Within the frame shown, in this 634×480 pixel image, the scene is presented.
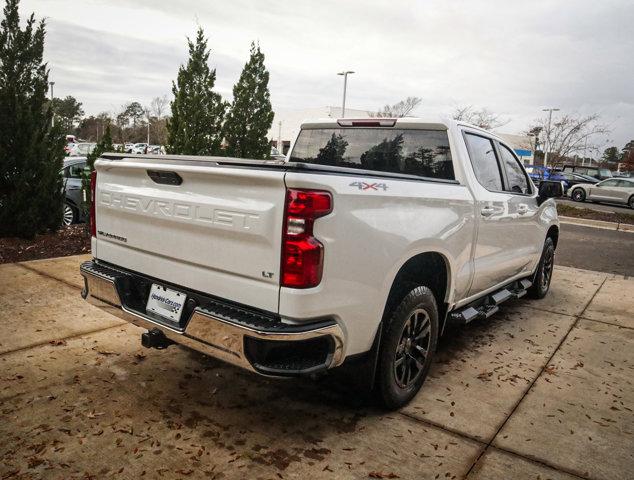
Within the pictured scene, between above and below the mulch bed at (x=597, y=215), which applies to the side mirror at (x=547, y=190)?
above

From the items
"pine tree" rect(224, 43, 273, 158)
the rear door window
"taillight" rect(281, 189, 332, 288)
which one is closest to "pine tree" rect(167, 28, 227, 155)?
"pine tree" rect(224, 43, 273, 158)

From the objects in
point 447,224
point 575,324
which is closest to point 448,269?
point 447,224

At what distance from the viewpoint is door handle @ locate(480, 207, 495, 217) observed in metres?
3.98

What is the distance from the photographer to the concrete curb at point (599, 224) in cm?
1436

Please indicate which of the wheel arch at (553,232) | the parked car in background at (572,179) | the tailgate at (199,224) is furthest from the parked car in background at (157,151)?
the parked car in background at (572,179)

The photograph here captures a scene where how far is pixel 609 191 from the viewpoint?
25.3 meters

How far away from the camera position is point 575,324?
534cm

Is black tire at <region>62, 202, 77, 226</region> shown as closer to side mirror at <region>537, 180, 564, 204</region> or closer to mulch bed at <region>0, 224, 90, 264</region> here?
mulch bed at <region>0, 224, 90, 264</region>

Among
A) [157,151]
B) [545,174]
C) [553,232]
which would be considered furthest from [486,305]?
[545,174]

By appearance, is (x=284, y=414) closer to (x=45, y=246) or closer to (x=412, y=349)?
(x=412, y=349)

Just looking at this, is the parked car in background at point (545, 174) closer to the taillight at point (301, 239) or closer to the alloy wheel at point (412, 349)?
the alloy wheel at point (412, 349)

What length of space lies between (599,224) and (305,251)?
600 inches

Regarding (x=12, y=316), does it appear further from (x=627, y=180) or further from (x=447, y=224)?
(x=627, y=180)

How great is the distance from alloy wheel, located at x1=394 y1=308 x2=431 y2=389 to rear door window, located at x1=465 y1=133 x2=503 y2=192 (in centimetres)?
140
